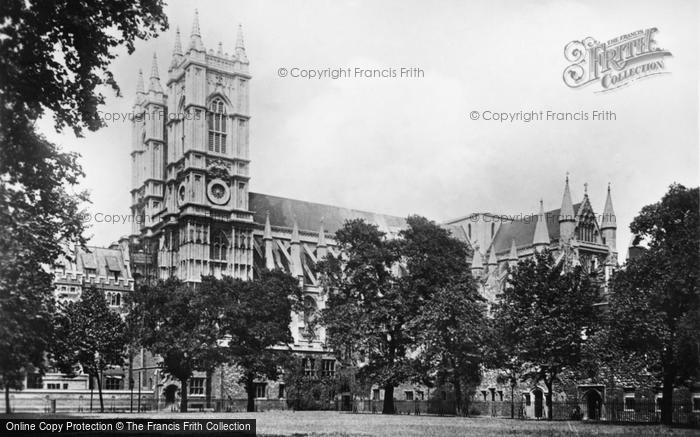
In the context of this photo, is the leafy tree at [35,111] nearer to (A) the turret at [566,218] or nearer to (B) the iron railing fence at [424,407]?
(B) the iron railing fence at [424,407]

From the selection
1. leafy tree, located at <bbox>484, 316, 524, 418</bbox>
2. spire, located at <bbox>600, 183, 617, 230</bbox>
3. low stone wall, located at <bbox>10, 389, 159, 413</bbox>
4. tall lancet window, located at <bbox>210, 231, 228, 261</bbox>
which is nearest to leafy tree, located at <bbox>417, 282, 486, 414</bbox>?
leafy tree, located at <bbox>484, 316, 524, 418</bbox>

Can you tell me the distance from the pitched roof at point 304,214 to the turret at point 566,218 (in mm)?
23287

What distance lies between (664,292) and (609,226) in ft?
129

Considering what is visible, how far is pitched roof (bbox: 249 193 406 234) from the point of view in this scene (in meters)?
88.2

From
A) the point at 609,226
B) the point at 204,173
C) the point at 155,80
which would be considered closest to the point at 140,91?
the point at 155,80

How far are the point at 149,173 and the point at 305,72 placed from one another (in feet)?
183

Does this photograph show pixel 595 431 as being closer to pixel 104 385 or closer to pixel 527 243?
pixel 104 385

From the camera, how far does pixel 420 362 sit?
45.8 meters

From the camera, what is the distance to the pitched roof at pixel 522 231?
3290 inches

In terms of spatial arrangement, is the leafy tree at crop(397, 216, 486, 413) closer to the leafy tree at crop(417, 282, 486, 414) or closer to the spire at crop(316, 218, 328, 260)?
the leafy tree at crop(417, 282, 486, 414)

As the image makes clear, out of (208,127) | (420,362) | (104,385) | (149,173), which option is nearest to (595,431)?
(420,362)

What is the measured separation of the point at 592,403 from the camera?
55.1 m

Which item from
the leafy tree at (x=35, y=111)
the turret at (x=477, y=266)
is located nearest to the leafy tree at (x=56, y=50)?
the leafy tree at (x=35, y=111)

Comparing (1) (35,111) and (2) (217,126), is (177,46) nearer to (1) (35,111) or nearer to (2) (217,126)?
(2) (217,126)
